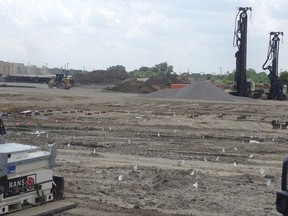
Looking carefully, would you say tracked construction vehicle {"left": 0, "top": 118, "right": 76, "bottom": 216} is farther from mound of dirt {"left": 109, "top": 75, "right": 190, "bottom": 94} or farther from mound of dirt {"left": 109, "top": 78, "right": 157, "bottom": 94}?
mound of dirt {"left": 109, "top": 78, "right": 157, "bottom": 94}

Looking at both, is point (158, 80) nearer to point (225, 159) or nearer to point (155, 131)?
point (155, 131)

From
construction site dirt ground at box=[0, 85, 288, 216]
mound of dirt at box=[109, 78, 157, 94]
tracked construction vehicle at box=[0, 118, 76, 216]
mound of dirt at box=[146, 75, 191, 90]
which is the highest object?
mound of dirt at box=[146, 75, 191, 90]

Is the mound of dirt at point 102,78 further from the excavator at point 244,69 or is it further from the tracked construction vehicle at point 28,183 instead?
the tracked construction vehicle at point 28,183

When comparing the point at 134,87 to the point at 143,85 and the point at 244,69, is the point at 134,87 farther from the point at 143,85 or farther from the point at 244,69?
the point at 244,69

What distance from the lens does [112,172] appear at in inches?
487

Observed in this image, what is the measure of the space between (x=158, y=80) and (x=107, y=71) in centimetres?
3103

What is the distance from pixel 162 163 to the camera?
551 inches

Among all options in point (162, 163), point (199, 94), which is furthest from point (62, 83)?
point (162, 163)

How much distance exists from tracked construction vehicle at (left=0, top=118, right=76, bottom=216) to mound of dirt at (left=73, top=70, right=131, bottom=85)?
326 feet

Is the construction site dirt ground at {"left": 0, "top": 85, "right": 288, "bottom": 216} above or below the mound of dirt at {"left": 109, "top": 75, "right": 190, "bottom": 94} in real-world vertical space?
below

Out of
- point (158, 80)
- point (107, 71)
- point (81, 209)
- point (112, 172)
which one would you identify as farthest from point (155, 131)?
point (107, 71)

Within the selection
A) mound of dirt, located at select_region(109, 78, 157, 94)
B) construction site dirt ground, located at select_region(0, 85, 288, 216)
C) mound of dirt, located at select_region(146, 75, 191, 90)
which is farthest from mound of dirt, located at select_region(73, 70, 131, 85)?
construction site dirt ground, located at select_region(0, 85, 288, 216)

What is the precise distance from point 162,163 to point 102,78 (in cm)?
9483

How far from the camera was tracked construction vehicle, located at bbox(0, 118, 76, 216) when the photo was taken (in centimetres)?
632
